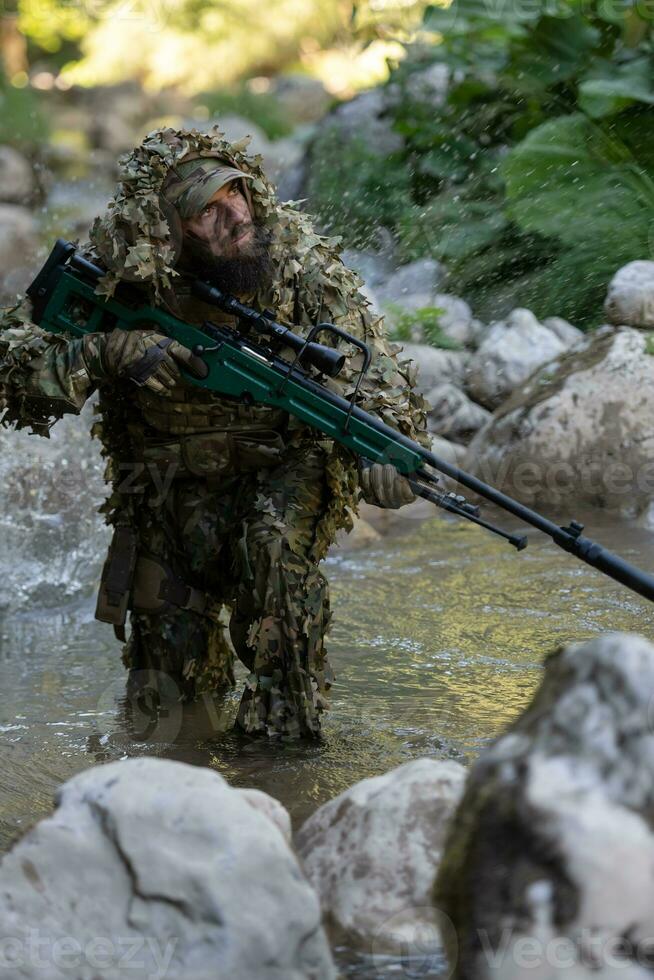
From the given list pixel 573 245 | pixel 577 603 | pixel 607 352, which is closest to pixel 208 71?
pixel 573 245

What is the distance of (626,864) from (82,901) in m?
0.99

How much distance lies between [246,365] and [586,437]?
373cm

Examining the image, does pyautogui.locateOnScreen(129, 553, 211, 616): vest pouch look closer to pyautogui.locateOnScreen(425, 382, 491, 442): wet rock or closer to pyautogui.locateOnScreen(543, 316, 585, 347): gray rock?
pyautogui.locateOnScreen(425, 382, 491, 442): wet rock

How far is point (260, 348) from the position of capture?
3846 millimetres

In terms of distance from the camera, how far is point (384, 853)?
111 inches

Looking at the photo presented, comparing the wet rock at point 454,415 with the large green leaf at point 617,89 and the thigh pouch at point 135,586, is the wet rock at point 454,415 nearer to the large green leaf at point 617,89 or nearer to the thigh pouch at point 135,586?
the large green leaf at point 617,89

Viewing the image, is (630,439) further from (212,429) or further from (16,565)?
(212,429)

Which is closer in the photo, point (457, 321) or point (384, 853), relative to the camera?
point (384, 853)

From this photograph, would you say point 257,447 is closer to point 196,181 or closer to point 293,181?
point 196,181

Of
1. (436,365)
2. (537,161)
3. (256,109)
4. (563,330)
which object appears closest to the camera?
(436,365)

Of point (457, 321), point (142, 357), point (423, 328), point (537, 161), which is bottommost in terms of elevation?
point (142, 357)

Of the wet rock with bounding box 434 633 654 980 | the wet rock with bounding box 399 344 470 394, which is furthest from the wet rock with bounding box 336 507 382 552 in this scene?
the wet rock with bounding box 434 633 654 980

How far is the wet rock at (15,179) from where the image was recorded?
48.5 feet

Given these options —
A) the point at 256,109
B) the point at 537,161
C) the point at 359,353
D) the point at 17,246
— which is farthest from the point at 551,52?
the point at 256,109
